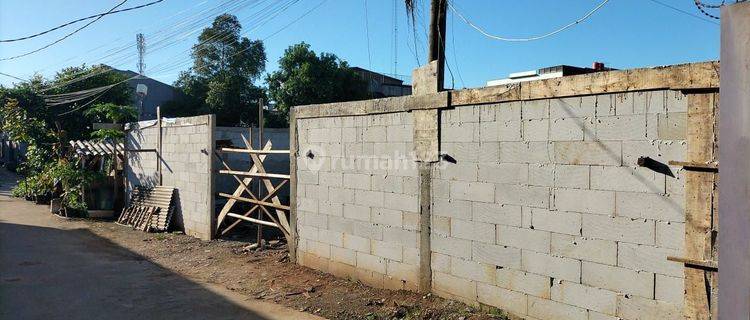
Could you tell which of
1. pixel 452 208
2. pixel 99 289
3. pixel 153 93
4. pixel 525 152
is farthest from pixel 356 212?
pixel 153 93

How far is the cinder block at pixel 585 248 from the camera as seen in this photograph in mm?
4449

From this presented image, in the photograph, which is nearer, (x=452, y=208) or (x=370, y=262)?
(x=452, y=208)

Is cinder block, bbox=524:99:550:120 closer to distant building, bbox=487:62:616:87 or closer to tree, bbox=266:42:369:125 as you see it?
distant building, bbox=487:62:616:87

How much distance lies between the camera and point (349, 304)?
6363 millimetres

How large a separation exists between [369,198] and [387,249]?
74 centimetres

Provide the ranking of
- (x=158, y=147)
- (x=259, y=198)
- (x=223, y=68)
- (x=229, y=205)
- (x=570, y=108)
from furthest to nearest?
(x=223, y=68) → (x=158, y=147) → (x=229, y=205) → (x=259, y=198) → (x=570, y=108)

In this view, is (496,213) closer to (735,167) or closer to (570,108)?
(570,108)

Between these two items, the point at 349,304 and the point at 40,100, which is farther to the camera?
the point at 40,100

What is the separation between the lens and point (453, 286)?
5914mm

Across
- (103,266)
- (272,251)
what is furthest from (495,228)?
(103,266)

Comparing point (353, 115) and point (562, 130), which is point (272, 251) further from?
point (562, 130)

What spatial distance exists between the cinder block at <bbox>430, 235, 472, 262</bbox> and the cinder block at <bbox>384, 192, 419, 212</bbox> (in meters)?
0.47

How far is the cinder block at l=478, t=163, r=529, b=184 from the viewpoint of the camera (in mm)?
5172

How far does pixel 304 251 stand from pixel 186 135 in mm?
5021
